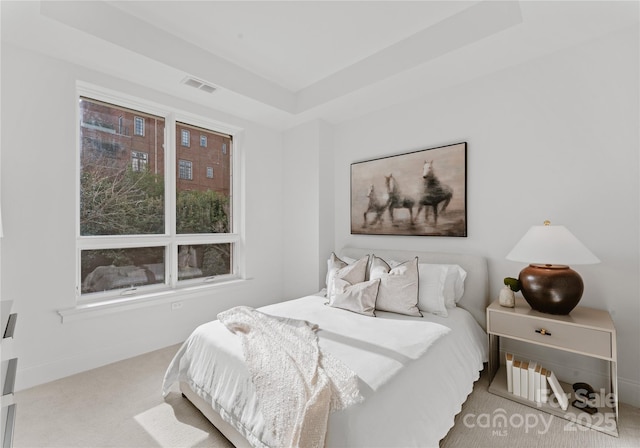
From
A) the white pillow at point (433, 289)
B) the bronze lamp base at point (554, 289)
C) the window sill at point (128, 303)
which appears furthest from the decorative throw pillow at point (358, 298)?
the window sill at point (128, 303)

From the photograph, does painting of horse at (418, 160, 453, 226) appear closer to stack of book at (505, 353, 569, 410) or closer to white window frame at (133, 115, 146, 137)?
stack of book at (505, 353, 569, 410)

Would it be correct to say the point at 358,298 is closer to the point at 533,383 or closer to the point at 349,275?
the point at 349,275

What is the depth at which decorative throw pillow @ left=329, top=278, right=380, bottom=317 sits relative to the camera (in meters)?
2.48

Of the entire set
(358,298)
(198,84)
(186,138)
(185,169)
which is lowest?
(358,298)

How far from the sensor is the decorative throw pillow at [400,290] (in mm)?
2451

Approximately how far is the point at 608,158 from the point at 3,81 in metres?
4.48

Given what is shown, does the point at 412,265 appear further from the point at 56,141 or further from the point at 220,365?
the point at 56,141

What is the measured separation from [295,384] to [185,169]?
110 inches

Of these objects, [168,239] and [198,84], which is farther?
[168,239]

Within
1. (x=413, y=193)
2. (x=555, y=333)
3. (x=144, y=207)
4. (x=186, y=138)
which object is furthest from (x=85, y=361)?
(x=555, y=333)

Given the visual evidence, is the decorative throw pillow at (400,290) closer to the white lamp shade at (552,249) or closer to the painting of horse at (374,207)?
the white lamp shade at (552,249)

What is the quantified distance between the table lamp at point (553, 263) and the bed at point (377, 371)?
1.65 feet

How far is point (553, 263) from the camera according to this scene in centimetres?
197

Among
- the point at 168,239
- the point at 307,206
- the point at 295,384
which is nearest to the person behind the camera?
the point at 295,384
